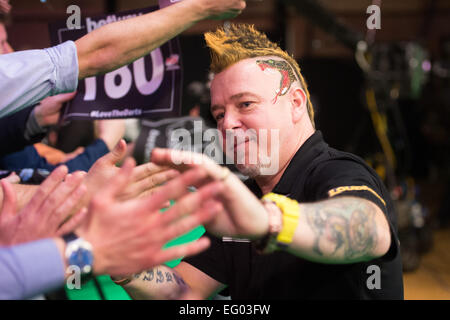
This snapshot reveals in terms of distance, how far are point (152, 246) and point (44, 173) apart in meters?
1.44

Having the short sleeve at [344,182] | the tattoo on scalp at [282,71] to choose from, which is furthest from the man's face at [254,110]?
the short sleeve at [344,182]

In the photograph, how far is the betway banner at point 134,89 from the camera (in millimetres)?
1704

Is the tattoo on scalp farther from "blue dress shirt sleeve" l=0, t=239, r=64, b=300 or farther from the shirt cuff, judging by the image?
"blue dress shirt sleeve" l=0, t=239, r=64, b=300

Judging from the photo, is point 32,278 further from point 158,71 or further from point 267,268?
point 158,71

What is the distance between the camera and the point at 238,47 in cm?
132

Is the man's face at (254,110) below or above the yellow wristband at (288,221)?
above

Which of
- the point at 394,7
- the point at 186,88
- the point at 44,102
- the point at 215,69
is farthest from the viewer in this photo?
the point at 394,7

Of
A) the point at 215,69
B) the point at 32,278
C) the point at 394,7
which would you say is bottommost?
the point at 32,278

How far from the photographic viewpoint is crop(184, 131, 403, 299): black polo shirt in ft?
3.53

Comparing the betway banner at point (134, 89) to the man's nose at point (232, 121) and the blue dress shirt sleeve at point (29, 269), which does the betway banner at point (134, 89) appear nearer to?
the man's nose at point (232, 121)

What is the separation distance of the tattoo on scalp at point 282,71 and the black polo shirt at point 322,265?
176 millimetres

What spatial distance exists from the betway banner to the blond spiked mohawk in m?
0.33

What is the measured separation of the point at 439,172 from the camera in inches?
306
